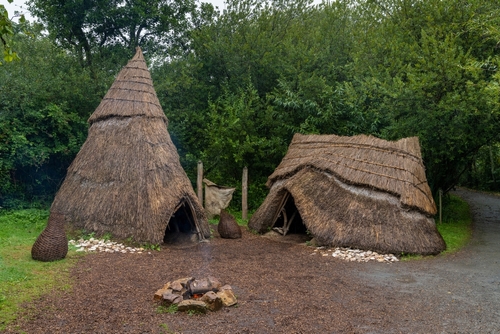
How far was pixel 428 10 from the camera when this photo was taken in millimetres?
16109

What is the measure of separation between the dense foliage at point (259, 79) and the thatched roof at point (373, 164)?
7.54ft

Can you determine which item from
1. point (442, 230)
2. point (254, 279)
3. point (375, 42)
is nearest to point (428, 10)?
point (375, 42)

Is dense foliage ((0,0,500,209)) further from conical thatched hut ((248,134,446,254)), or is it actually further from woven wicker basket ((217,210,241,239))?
woven wicker basket ((217,210,241,239))

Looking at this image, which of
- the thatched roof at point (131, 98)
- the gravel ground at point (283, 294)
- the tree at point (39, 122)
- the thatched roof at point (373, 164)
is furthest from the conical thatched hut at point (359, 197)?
the tree at point (39, 122)

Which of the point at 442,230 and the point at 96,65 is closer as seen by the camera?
the point at 442,230

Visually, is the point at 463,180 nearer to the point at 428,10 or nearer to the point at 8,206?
the point at 428,10

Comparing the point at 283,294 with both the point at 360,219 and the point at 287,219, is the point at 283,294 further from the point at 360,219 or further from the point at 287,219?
the point at 287,219

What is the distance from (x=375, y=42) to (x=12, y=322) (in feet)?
51.4

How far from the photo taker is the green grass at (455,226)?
1218 cm

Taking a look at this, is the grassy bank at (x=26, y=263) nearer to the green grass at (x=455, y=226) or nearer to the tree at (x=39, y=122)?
the green grass at (x=455, y=226)

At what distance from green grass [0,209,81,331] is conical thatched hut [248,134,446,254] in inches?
238

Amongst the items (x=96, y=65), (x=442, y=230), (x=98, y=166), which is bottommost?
(x=442, y=230)

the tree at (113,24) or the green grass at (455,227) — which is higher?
the tree at (113,24)

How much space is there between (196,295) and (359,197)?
237 inches
